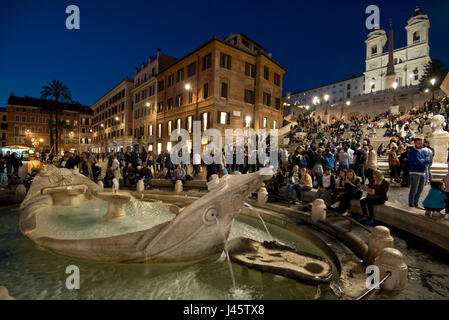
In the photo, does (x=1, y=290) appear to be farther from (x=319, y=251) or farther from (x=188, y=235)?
(x=319, y=251)

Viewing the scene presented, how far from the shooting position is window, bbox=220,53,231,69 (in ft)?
79.1

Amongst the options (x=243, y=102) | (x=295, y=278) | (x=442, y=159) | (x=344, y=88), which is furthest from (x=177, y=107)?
(x=344, y=88)

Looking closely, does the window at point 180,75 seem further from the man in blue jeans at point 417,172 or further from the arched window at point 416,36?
the arched window at point 416,36

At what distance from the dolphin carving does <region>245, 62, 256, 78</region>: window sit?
25.6 m

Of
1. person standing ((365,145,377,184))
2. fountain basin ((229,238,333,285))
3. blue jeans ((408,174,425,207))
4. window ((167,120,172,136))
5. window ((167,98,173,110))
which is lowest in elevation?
fountain basin ((229,238,333,285))

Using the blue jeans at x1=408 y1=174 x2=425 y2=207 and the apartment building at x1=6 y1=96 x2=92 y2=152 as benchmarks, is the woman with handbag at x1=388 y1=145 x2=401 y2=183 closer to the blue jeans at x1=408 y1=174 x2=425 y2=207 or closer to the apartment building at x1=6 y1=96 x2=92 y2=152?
the blue jeans at x1=408 y1=174 x2=425 y2=207

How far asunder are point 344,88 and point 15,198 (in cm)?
8467

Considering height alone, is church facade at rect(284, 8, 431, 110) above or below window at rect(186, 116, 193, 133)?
above

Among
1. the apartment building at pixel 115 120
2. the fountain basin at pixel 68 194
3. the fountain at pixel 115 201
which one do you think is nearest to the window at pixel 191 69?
the apartment building at pixel 115 120

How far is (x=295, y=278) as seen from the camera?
10.6 feet

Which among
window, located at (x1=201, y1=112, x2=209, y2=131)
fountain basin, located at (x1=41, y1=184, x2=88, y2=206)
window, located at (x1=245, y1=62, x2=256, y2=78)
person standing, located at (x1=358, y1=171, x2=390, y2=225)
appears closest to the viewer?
person standing, located at (x1=358, y1=171, x2=390, y2=225)

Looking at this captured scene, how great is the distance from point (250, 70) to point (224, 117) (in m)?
7.35

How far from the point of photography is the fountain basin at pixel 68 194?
6.02m

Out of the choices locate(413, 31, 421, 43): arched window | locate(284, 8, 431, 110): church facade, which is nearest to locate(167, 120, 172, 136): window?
locate(284, 8, 431, 110): church facade
